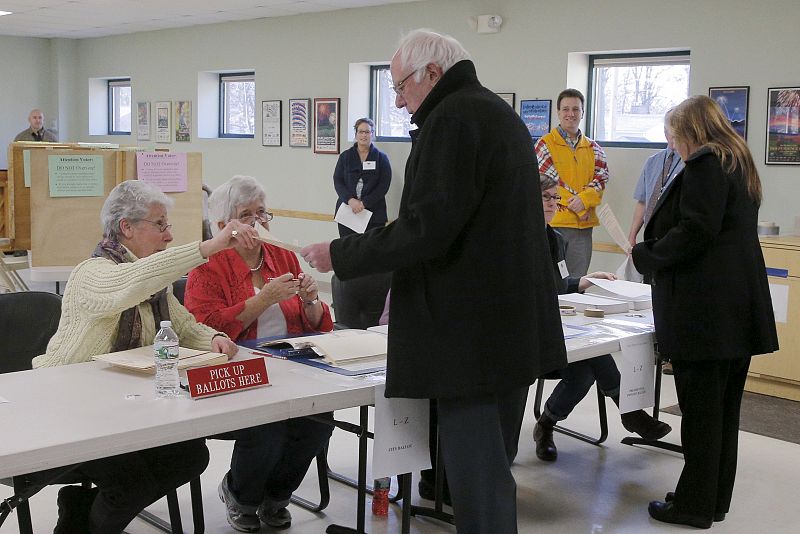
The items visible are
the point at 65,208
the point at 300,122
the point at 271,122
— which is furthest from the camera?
the point at 271,122

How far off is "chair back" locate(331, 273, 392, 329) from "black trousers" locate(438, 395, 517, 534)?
5.52 feet

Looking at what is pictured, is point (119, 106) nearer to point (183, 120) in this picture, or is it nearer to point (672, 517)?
point (183, 120)

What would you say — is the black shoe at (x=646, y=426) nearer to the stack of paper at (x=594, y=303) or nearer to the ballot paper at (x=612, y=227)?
the stack of paper at (x=594, y=303)

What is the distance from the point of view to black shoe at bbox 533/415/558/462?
411 centimetres

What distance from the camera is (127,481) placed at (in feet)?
7.91

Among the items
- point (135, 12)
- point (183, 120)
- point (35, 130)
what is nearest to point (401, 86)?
point (135, 12)

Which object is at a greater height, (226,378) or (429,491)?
(226,378)

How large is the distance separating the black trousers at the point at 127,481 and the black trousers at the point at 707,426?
1724mm

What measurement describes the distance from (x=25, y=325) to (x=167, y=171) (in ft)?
6.85

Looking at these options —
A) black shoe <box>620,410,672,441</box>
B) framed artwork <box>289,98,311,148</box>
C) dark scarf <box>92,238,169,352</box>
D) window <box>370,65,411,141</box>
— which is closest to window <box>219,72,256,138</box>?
framed artwork <box>289,98,311,148</box>

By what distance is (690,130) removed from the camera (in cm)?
314

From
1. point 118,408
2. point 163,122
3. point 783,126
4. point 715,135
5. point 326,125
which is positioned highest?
point 163,122

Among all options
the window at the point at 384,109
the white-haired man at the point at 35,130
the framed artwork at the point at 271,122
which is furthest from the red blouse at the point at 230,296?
the white-haired man at the point at 35,130

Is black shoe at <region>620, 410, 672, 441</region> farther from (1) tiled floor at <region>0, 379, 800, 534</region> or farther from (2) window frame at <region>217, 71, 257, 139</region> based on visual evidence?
(2) window frame at <region>217, 71, 257, 139</region>
